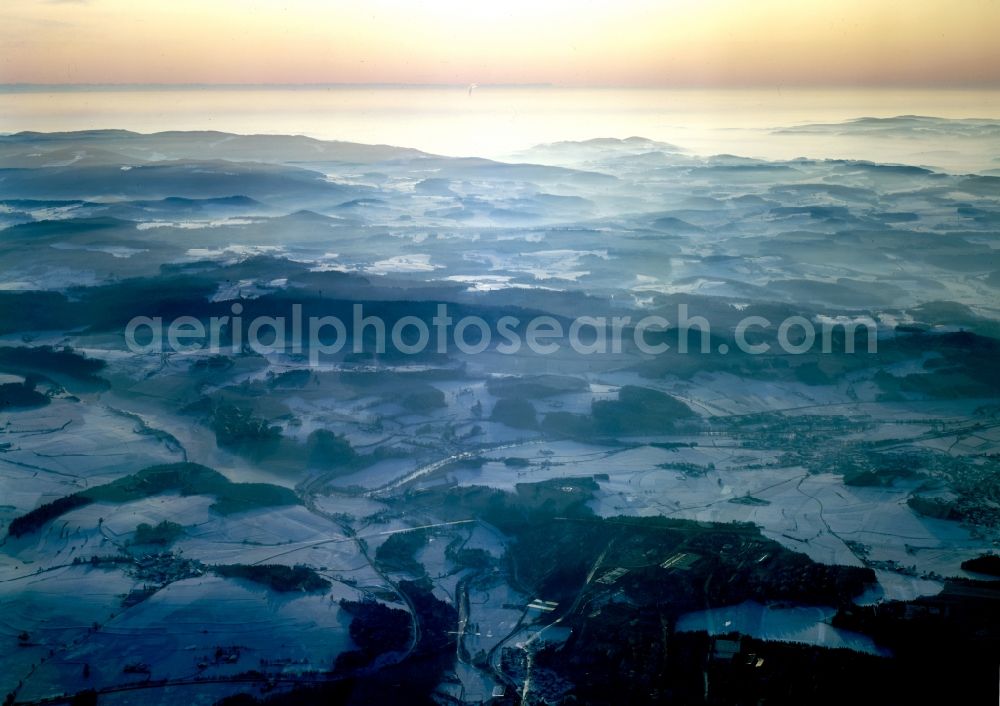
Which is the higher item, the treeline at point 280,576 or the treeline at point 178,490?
the treeline at point 178,490

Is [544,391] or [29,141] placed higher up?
[29,141]

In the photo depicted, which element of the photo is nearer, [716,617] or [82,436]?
[716,617]

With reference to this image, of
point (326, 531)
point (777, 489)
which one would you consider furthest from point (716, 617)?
point (326, 531)

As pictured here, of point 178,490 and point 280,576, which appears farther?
point 178,490

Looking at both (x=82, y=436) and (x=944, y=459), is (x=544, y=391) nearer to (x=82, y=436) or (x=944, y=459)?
(x=944, y=459)

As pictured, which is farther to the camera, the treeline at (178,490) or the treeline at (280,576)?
the treeline at (178,490)

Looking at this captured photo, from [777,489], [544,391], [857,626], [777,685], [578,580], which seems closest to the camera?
[777,685]

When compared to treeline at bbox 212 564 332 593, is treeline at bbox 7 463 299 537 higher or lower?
higher

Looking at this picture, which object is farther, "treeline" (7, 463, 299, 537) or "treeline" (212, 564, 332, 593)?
"treeline" (7, 463, 299, 537)

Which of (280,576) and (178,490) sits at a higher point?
(178,490)

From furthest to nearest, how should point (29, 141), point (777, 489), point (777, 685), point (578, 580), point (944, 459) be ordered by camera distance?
1. point (29, 141)
2. point (944, 459)
3. point (777, 489)
4. point (578, 580)
5. point (777, 685)

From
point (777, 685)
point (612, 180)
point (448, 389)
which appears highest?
point (612, 180)
